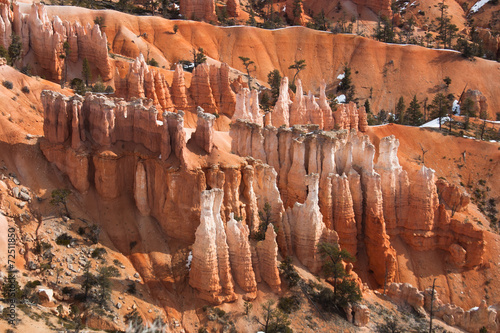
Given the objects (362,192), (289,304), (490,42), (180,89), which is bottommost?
(289,304)

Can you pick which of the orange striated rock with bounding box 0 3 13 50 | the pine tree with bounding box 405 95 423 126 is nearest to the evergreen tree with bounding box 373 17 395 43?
the pine tree with bounding box 405 95 423 126

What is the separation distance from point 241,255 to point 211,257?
2.54 m

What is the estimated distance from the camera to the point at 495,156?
80250 mm

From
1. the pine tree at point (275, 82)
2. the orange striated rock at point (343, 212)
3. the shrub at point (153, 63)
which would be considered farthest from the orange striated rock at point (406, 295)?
the shrub at point (153, 63)

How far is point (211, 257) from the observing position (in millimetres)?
39031

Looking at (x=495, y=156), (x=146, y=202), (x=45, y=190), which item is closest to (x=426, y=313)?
(x=146, y=202)

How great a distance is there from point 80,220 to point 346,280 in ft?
66.8

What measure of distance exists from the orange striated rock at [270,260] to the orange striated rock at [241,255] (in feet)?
4.78

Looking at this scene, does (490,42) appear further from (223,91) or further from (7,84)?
(7,84)

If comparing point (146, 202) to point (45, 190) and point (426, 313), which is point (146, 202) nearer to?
point (45, 190)

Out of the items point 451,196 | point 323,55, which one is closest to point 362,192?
point 451,196

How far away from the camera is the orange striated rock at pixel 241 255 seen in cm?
4047

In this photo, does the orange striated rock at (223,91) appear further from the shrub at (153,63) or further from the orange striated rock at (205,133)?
the orange striated rock at (205,133)

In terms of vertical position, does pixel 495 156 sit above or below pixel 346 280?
above
